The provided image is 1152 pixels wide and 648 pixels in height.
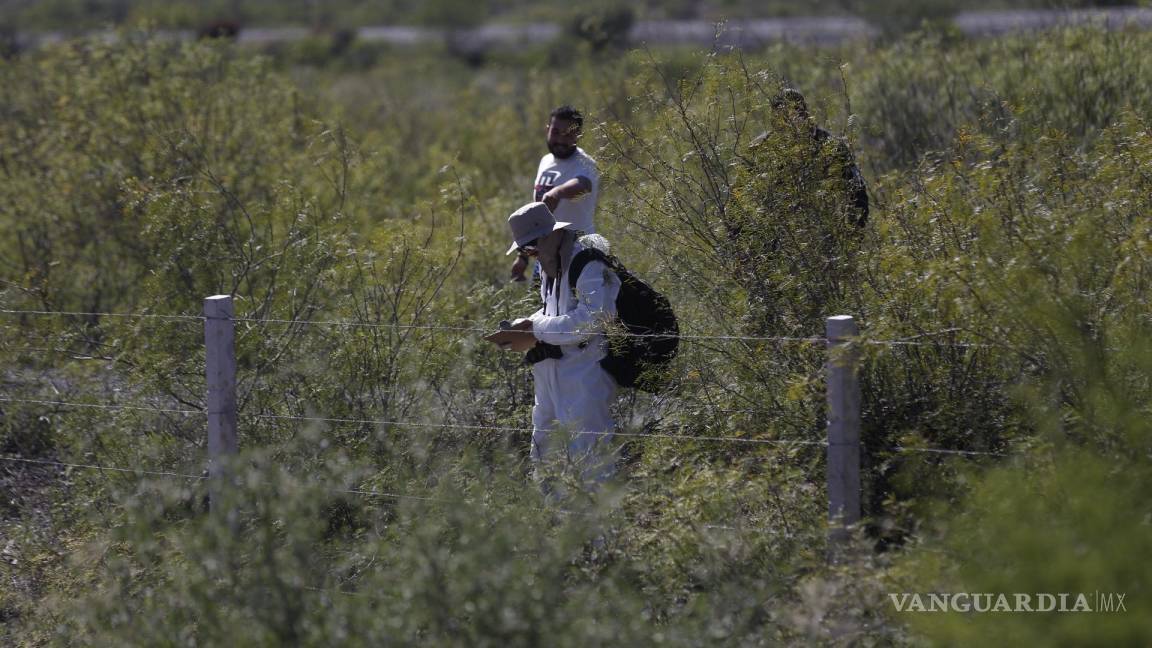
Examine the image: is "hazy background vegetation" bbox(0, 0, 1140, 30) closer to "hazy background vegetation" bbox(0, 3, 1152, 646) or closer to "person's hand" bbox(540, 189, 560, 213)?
"person's hand" bbox(540, 189, 560, 213)

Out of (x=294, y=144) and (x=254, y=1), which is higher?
(x=254, y=1)

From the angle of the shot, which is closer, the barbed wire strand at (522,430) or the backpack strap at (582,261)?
the barbed wire strand at (522,430)

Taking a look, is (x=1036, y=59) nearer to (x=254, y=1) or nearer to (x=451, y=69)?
(x=451, y=69)

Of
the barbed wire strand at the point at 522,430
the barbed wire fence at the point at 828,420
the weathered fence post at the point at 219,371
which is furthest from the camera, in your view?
the weathered fence post at the point at 219,371

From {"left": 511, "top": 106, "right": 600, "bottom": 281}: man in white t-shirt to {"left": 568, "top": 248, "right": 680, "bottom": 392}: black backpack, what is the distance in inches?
65.9

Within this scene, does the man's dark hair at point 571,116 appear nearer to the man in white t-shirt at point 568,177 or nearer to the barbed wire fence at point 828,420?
the man in white t-shirt at point 568,177

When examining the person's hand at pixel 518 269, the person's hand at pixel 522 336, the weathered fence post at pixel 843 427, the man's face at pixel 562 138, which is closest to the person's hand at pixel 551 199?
the man's face at pixel 562 138

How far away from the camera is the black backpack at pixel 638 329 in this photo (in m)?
5.42

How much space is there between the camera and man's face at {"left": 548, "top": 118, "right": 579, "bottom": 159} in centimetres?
748

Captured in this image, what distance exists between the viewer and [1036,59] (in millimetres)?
10883

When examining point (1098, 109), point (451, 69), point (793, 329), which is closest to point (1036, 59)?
point (1098, 109)

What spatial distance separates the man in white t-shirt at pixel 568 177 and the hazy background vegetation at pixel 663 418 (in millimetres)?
547

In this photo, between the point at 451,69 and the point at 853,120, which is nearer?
the point at 853,120

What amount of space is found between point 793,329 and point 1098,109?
17.4 feet
